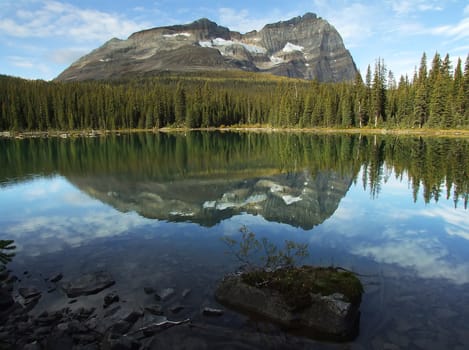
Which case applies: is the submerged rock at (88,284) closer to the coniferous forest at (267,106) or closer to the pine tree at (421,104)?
the coniferous forest at (267,106)

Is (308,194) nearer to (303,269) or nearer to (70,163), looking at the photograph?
(303,269)

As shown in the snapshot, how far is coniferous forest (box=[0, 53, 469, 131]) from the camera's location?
95156 millimetres

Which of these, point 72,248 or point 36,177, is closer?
point 72,248

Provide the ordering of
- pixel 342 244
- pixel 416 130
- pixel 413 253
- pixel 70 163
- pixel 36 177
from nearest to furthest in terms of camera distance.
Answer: pixel 413 253
pixel 342 244
pixel 36 177
pixel 70 163
pixel 416 130

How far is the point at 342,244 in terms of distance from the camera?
1731cm

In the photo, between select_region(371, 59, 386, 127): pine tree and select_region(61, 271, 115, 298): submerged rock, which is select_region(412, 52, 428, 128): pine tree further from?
select_region(61, 271, 115, 298): submerged rock

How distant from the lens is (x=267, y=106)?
542ft

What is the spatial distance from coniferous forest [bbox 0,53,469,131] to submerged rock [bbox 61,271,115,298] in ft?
313

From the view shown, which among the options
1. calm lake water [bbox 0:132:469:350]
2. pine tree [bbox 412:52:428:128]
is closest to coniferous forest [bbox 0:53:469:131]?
pine tree [bbox 412:52:428:128]

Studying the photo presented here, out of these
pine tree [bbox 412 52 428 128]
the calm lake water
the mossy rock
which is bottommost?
the calm lake water

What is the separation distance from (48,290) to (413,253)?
50.8 ft

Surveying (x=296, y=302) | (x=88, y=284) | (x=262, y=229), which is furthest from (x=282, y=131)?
(x=296, y=302)

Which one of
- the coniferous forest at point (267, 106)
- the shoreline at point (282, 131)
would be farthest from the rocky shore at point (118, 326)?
the coniferous forest at point (267, 106)

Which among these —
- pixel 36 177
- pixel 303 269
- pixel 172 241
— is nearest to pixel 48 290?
pixel 172 241
